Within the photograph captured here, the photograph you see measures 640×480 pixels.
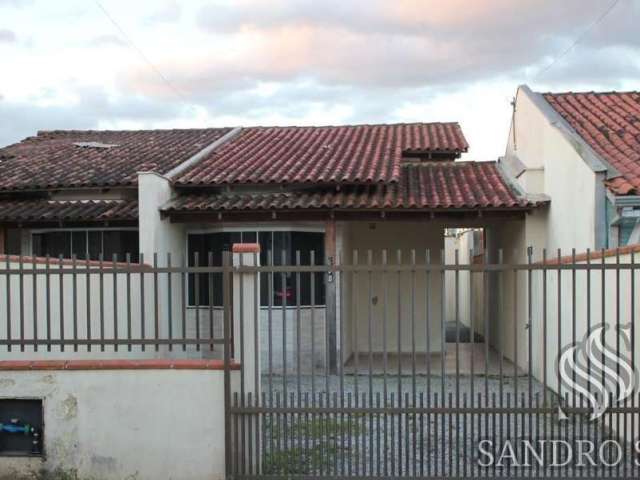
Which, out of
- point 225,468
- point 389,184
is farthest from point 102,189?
point 225,468

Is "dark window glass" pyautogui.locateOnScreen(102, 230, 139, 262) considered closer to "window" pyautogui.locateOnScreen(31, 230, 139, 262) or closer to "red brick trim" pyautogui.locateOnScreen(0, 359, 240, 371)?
"window" pyautogui.locateOnScreen(31, 230, 139, 262)

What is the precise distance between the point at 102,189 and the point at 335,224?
433 cm

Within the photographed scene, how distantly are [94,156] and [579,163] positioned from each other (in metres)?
9.83

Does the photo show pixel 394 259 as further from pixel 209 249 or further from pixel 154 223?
pixel 154 223

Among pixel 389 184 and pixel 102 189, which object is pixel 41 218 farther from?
pixel 389 184

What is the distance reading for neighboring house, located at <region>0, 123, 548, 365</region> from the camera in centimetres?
1198

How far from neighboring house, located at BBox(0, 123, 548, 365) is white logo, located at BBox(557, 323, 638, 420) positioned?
164 inches

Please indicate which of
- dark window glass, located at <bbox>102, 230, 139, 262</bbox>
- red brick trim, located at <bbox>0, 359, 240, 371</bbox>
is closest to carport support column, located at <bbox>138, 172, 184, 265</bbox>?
dark window glass, located at <bbox>102, 230, 139, 262</bbox>

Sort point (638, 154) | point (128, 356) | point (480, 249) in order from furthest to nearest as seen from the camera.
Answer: point (480, 249) < point (638, 154) < point (128, 356)

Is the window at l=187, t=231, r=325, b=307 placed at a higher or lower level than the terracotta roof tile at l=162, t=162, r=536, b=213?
lower

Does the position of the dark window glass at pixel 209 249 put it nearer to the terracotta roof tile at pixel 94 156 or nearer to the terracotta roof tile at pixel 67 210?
the terracotta roof tile at pixel 67 210

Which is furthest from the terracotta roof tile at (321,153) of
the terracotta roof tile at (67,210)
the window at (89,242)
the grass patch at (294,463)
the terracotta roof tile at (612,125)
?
the grass patch at (294,463)

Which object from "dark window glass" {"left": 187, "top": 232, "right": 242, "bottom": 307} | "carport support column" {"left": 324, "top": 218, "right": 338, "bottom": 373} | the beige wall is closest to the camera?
"carport support column" {"left": 324, "top": 218, "right": 338, "bottom": 373}

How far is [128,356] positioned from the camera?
28.1 ft
